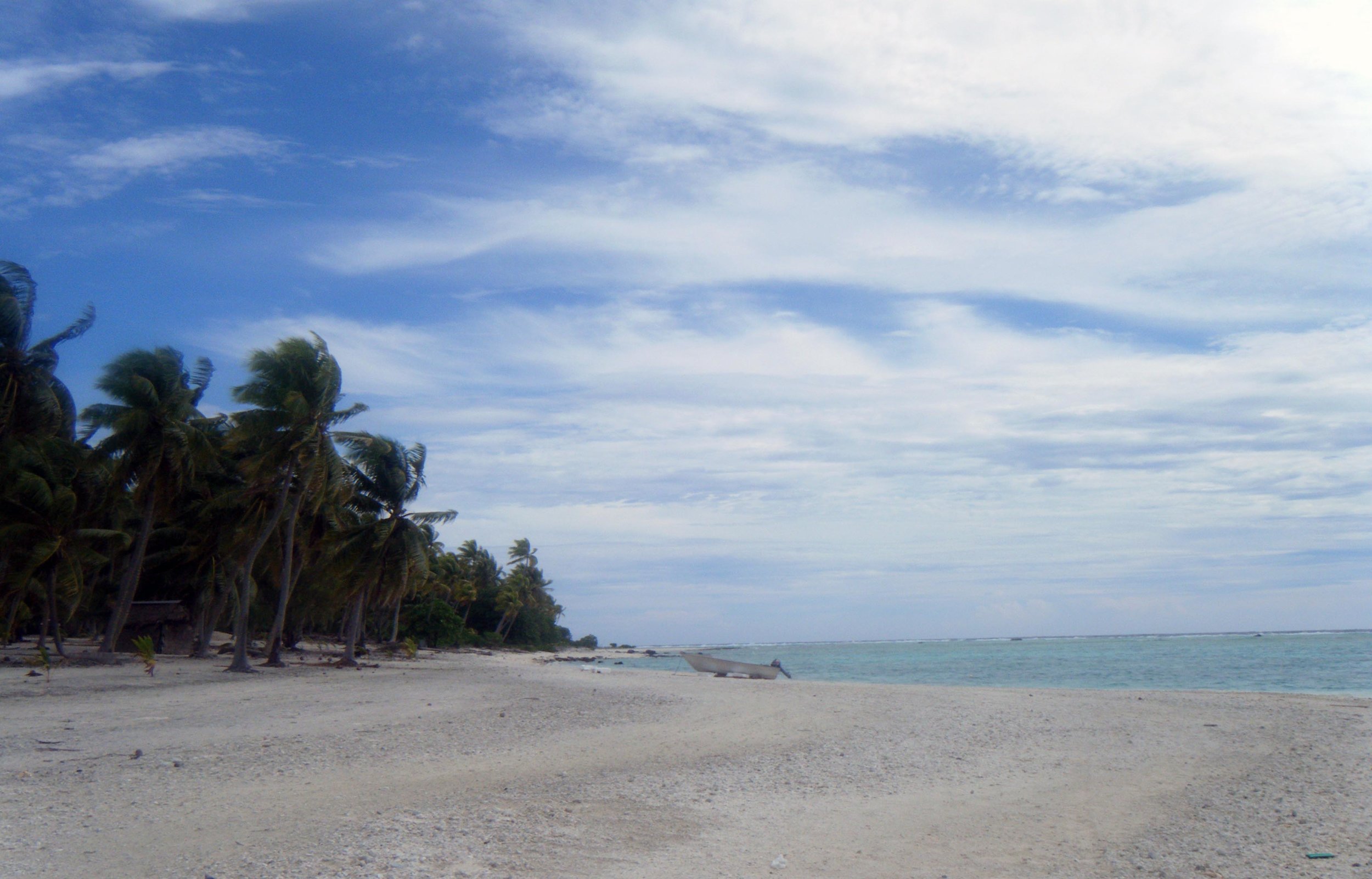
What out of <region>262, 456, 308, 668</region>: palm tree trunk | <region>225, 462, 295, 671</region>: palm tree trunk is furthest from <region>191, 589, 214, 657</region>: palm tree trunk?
<region>225, 462, 295, 671</region>: palm tree trunk

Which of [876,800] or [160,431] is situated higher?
[160,431]

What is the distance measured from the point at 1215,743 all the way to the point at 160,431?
2837 centimetres

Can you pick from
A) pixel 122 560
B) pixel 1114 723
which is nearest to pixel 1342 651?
pixel 1114 723

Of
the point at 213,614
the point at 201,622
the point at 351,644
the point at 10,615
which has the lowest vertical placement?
the point at 10,615

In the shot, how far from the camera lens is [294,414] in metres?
24.7

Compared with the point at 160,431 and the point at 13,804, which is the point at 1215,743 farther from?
the point at 160,431

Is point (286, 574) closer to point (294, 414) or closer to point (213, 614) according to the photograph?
point (294, 414)

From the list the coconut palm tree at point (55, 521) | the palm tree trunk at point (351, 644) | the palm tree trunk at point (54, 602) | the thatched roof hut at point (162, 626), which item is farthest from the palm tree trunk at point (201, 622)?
the palm tree trunk at point (351, 644)

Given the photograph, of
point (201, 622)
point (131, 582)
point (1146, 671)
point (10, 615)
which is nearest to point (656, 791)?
point (131, 582)

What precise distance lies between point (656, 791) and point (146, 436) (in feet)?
81.3

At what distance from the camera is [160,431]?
2694 cm

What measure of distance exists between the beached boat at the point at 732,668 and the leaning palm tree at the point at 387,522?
50.3ft

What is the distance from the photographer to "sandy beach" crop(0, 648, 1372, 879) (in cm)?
615

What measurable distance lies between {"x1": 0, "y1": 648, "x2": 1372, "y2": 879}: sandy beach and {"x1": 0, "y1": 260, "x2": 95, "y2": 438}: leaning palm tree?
9.83 metres
